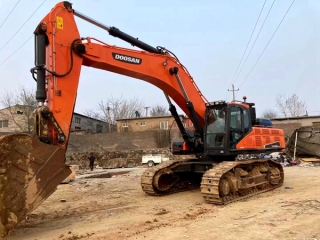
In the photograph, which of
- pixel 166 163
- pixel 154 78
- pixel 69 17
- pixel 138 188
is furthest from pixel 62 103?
pixel 138 188

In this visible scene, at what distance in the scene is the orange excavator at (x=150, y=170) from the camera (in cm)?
512

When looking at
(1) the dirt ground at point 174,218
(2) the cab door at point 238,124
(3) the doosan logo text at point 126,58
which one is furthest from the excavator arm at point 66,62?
(2) the cab door at point 238,124

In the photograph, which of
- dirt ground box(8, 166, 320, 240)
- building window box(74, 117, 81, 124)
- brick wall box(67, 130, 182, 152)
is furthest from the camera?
building window box(74, 117, 81, 124)

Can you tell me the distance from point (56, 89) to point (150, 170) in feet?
14.1

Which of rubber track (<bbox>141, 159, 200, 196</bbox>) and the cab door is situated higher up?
the cab door

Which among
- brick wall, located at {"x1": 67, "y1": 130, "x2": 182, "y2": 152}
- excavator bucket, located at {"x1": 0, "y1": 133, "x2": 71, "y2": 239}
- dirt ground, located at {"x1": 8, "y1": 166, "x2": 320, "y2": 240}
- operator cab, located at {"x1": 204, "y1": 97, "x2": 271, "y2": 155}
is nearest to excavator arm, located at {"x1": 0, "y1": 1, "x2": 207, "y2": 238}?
excavator bucket, located at {"x1": 0, "y1": 133, "x2": 71, "y2": 239}

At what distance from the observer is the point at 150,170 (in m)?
9.54

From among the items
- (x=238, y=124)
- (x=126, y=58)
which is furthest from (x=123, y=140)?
(x=126, y=58)

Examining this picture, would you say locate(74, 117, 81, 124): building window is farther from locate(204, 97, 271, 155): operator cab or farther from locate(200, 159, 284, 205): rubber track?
locate(200, 159, 284, 205): rubber track

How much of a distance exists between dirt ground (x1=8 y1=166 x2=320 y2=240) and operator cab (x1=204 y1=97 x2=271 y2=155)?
1.52 m

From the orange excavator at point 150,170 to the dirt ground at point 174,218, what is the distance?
68 centimetres

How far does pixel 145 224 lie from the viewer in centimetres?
618

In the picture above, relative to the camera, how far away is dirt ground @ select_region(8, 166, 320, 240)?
18.1 ft

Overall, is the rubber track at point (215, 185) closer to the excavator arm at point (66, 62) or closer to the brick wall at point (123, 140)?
the excavator arm at point (66, 62)
